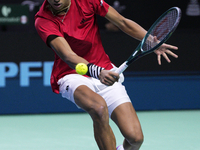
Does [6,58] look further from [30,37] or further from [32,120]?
[32,120]

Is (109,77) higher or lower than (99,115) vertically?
higher

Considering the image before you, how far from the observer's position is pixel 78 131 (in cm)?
508

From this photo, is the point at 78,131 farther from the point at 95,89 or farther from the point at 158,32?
the point at 158,32

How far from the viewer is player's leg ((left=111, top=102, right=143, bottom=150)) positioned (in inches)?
122

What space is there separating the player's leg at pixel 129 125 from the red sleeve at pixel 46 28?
0.83 metres

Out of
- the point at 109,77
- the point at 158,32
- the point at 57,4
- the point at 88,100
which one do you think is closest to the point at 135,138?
the point at 88,100

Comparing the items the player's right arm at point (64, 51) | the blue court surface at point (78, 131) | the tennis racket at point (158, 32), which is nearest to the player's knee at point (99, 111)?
the player's right arm at point (64, 51)

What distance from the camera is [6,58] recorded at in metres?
6.24

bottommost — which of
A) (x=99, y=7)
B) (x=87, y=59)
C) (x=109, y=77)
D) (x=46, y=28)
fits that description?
(x=87, y=59)

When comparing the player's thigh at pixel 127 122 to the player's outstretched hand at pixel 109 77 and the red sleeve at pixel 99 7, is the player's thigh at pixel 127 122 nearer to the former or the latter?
the player's outstretched hand at pixel 109 77

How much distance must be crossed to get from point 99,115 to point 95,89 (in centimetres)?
43

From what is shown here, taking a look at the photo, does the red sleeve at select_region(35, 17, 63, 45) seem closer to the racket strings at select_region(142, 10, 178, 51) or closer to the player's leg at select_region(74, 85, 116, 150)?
the player's leg at select_region(74, 85, 116, 150)

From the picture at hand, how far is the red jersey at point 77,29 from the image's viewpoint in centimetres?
322

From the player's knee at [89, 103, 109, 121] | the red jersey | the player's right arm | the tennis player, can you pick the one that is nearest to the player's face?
the tennis player
